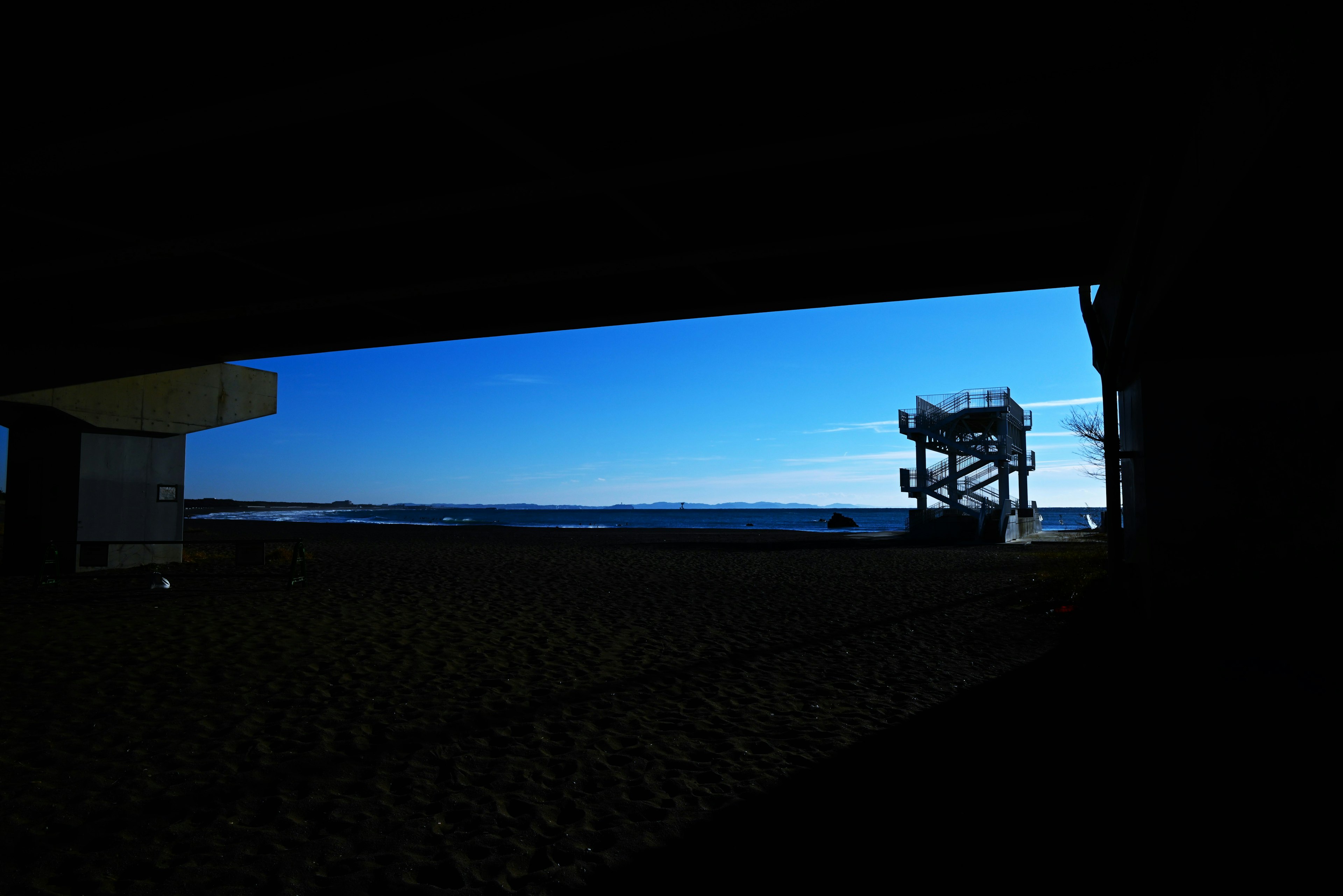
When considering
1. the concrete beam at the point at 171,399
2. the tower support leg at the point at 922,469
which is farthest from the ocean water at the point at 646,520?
the concrete beam at the point at 171,399

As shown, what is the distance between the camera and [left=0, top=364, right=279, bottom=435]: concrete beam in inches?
584

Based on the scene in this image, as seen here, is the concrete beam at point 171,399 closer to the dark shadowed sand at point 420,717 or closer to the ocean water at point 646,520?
the dark shadowed sand at point 420,717

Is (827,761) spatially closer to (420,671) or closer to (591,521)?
(420,671)

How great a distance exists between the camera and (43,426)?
1569cm

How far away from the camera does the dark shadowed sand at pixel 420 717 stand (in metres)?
3.82

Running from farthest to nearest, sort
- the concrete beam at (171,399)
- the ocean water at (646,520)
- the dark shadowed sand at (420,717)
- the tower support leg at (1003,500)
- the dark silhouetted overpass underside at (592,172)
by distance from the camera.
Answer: the ocean water at (646,520) < the tower support leg at (1003,500) < the concrete beam at (171,399) < the dark silhouetted overpass underside at (592,172) < the dark shadowed sand at (420,717)

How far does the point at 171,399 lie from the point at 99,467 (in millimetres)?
2000

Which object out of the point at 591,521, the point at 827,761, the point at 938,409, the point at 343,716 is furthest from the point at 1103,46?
the point at 591,521

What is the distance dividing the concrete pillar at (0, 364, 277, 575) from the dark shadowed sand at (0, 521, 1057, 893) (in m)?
1.41

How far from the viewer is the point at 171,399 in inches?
656

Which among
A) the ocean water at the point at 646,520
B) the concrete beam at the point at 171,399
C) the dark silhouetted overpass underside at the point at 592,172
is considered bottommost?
the ocean water at the point at 646,520

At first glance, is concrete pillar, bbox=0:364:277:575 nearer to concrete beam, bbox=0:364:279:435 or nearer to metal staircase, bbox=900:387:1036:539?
concrete beam, bbox=0:364:279:435

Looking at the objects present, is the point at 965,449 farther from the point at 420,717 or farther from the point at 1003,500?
the point at 420,717

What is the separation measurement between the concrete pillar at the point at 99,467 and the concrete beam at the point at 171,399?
0.02m
